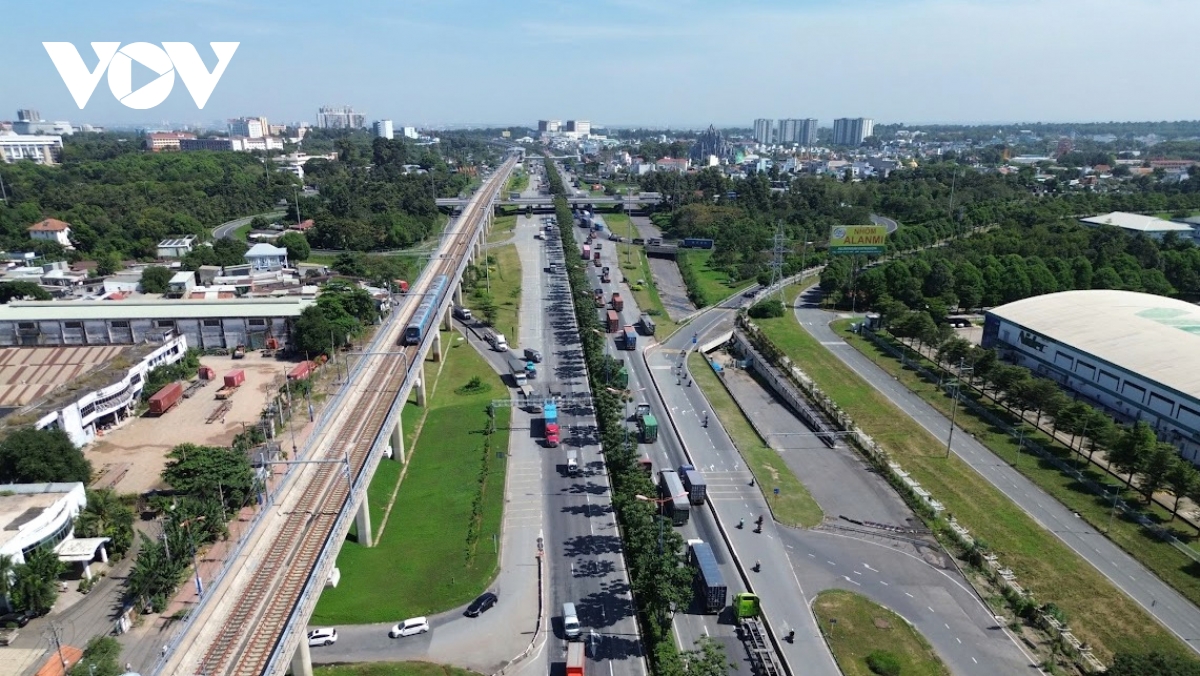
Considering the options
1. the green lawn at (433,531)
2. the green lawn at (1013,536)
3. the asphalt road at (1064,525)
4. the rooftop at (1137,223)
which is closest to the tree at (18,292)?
the green lawn at (433,531)

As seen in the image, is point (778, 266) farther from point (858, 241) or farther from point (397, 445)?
point (397, 445)

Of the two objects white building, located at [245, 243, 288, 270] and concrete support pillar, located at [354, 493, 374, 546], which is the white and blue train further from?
white building, located at [245, 243, 288, 270]

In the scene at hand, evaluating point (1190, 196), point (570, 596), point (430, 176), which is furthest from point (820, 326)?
point (430, 176)

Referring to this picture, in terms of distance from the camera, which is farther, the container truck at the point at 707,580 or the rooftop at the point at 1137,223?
the rooftop at the point at 1137,223

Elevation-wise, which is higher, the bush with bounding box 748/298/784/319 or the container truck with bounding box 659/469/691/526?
the bush with bounding box 748/298/784/319

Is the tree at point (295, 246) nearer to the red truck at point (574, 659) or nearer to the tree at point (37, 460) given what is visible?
the tree at point (37, 460)

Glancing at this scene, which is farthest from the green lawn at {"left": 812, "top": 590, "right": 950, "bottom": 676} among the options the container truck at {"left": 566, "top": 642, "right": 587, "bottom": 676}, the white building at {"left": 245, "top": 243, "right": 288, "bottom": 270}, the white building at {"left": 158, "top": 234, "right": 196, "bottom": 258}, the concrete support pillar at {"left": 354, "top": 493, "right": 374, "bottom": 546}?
the white building at {"left": 158, "top": 234, "right": 196, "bottom": 258}

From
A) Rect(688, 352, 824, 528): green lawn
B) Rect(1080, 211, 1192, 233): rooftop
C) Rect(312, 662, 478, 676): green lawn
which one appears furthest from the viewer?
Rect(1080, 211, 1192, 233): rooftop
